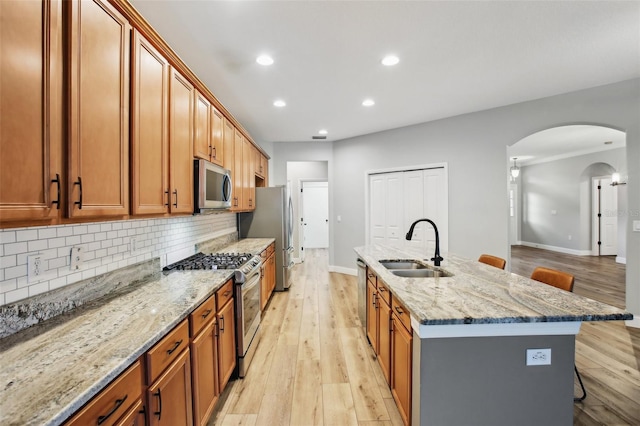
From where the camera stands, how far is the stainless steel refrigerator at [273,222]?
180 inches

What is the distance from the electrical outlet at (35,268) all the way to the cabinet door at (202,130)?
1.23m

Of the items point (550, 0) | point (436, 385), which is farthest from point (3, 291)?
point (550, 0)

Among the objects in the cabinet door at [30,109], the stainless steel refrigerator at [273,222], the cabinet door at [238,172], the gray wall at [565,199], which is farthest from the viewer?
the gray wall at [565,199]

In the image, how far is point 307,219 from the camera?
9.22m

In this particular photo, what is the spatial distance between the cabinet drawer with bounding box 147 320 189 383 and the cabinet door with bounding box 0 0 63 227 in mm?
656

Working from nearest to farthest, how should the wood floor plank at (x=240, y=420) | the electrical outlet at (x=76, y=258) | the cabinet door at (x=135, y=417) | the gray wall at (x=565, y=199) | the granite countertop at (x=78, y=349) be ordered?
the granite countertop at (x=78, y=349)
the cabinet door at (x=135, y=417)
the electrical outlet at (x=76, y=258)
the wood floor plank at (x=240, y=420)
the gray wall at (x=565, y=199)

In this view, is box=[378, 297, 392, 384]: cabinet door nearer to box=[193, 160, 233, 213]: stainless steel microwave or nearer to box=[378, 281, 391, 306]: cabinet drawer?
box=[378, 281, 391, 306]: cabinet drawer

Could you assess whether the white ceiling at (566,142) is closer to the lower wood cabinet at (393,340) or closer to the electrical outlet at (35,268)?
the lower wood cabinet at (393,340)

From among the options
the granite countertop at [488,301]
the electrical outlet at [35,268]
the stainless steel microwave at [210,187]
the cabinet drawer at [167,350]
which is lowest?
the cabinet drawer at [167,350]

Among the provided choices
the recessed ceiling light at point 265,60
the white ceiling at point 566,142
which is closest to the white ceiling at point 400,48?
the recessed ceiling light at point 265,60

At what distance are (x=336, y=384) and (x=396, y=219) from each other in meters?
3.44

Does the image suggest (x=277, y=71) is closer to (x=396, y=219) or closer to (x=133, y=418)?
(x=133, y=418)

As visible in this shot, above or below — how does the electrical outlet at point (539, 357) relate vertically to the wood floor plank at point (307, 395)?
above

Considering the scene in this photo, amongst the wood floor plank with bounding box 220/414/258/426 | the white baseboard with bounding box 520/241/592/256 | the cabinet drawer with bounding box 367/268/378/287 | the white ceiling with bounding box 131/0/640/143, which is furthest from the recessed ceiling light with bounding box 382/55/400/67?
the white baseboard with bounding box 520/241/592/256
